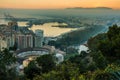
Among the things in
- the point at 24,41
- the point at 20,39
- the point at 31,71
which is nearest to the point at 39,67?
the point at 31,71

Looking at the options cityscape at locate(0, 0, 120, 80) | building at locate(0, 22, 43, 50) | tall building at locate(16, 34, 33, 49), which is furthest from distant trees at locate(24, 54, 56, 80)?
tall building at locate(16, 34, 33, 49)

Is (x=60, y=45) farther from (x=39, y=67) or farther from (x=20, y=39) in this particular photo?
(x=39, y=67)

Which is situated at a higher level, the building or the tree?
the tree

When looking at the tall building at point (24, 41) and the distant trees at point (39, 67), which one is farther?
the tall building at point (24, 41)

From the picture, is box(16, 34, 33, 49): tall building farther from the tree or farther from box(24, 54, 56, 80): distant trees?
the tree

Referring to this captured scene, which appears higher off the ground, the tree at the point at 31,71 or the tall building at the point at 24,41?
the tree at the point at 31,71

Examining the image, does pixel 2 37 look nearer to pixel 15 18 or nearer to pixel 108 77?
pixel 15 18

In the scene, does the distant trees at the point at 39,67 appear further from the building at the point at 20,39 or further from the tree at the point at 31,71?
the building at the point at 20,39

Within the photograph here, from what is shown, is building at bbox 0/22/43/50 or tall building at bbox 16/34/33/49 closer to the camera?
building at bbox 0/22/43/50

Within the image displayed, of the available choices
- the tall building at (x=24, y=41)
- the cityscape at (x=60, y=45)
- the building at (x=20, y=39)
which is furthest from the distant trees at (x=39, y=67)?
the tall building at (x=24, y=41)

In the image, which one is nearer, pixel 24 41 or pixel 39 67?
pixel 39 67

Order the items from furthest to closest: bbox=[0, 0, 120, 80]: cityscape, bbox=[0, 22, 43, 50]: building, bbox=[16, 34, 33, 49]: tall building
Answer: bbox=[16, 34, 33, 49]: tall building → bbox=[0, 22, 43, 50]: building → bbox=[0, 0, 120, 80]: cityscape
